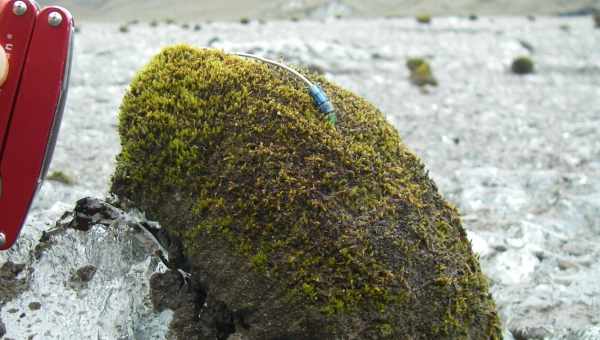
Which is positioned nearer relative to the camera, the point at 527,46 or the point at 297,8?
the point at 527,46

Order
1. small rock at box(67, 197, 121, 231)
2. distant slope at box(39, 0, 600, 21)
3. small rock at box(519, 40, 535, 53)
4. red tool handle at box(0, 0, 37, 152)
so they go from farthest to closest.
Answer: distant slope at box(39, 0, 600, 21), small rock at box(519, 40, 535, 53), small rock at box(67, 197, 121, 231), red tool handle at box(0, 0, 37, 152)

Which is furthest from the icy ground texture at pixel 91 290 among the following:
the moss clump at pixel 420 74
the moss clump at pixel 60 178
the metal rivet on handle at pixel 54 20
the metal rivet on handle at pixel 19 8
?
the moss clump at pixel 420 74

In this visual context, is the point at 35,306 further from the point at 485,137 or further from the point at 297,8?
the point at 297,8

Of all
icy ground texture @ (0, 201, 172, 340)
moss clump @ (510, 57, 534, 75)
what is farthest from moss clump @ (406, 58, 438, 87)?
icy ground texture @ (0, 201, 172, 340)

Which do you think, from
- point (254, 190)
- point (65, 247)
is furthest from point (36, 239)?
point (254, 190)

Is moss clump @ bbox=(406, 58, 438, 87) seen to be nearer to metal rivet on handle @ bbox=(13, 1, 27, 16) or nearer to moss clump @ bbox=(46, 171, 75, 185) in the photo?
moss clump @ bbox=(46, 171, 75, 185)

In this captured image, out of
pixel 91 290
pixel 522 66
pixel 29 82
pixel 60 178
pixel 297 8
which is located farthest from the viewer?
pixel 297 8

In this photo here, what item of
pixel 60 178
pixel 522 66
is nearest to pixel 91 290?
pixel 60 178

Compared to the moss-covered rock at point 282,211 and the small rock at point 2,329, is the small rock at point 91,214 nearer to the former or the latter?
the moss-covered rock at point 282,211
